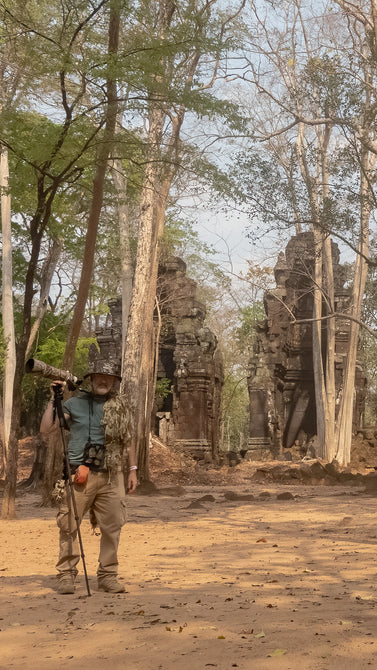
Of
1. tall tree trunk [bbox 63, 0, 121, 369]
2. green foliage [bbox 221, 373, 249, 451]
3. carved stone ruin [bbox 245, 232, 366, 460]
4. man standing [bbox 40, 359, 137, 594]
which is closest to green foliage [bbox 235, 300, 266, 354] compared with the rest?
green foliage [bbox 221, 373, 249, 451]

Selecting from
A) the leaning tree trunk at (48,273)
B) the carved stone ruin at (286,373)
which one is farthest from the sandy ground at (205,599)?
the carved stone ruin at (286,373)

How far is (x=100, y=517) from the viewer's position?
20.1 feet

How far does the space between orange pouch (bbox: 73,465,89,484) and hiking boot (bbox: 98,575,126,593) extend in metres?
0.72

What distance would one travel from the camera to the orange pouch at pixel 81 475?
599 centimetres

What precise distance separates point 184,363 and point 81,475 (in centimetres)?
2244

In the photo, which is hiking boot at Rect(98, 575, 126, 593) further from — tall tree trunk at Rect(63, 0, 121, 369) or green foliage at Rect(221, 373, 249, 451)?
green foliage at Rect(221, 373, 249, 451)

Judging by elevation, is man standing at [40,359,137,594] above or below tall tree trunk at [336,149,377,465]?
below

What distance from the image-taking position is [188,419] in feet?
92.6

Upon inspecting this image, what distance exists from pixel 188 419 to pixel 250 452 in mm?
2964

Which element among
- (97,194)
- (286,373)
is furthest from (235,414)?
(97,194)

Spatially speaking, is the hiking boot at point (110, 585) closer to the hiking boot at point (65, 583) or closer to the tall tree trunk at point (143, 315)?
the hiking boot at point (65, 583)

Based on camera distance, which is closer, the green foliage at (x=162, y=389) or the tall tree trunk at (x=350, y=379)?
the tall tree trunk at (x=350, y=379)

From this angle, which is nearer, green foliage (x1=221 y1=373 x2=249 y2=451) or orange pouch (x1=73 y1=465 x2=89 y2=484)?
orange pouch (x1=73 y1=465 x2=89 y2=484)

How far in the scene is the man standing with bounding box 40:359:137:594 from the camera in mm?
6031
